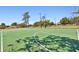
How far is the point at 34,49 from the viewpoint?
8.08ft

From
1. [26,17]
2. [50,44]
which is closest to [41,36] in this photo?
[50,44]

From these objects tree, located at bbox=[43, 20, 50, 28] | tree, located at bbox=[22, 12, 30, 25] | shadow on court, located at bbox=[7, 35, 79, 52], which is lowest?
shadow on court, located at bbox=[7, 35, 79, 52]

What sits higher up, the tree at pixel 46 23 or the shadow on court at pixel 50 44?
the tree at pixel 46 23

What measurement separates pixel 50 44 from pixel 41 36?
Answer: 0.11 m

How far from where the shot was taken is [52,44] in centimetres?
247

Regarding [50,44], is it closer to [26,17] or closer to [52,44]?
[52,44]

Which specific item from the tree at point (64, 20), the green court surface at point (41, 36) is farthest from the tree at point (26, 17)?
the tree at point (64, 20)

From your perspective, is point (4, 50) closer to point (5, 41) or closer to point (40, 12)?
point (5, 41)

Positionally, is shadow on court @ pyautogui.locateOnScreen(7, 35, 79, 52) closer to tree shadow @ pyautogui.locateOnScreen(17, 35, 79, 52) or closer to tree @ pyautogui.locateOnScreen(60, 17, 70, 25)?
tree shadow @ pyautogui.locateOnScreen(17, 35, 79, 52)

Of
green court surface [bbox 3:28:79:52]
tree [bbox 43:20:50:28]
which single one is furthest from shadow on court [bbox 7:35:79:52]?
tree [bbox 43:20:50:28]

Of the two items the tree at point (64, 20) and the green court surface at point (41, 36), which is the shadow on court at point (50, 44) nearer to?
the green court surface at point (41, 36)

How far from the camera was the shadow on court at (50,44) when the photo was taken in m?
2.46

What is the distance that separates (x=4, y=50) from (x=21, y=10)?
0.38m

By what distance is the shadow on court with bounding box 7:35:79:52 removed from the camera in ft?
8.07
